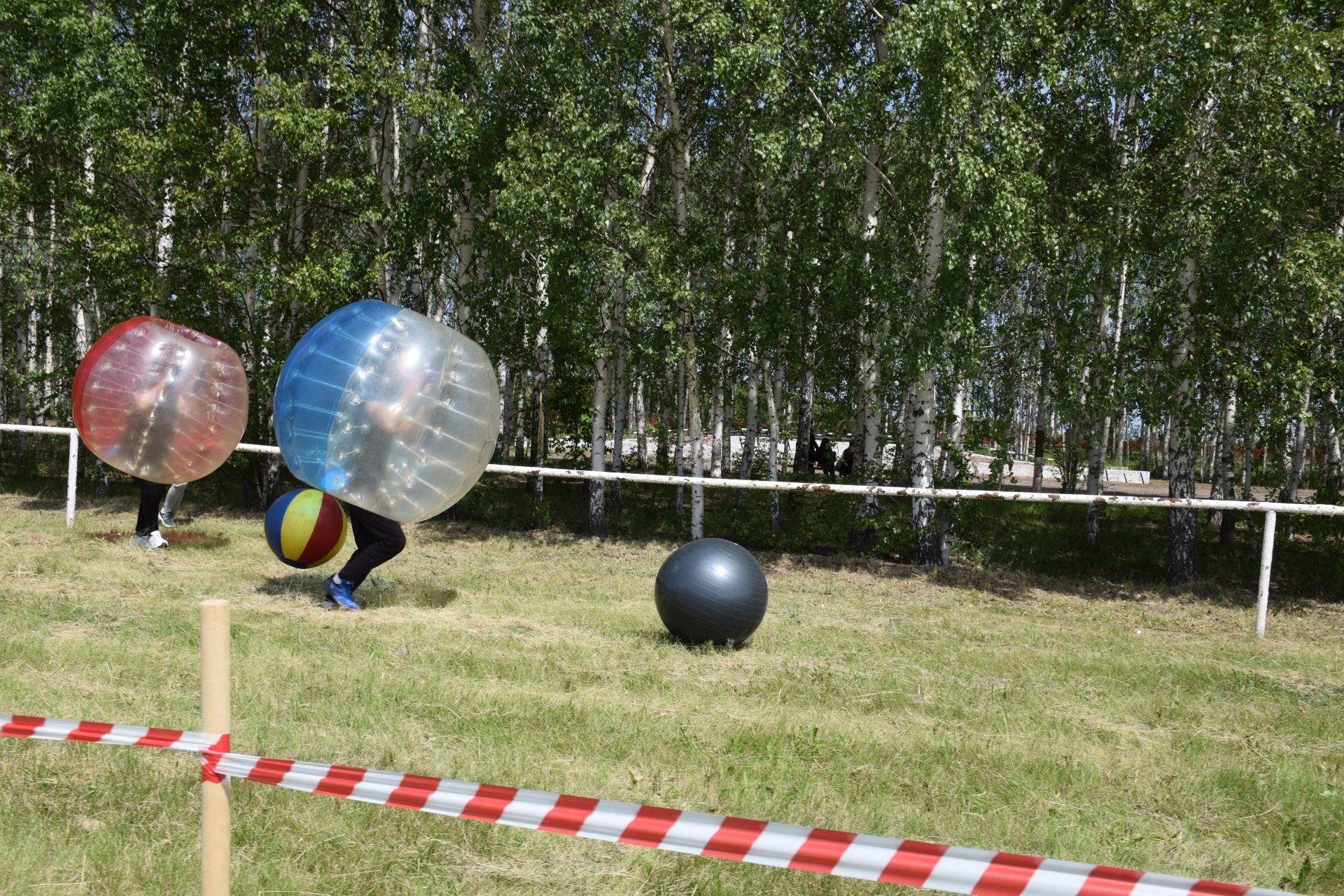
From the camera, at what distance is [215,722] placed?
10.5 ft

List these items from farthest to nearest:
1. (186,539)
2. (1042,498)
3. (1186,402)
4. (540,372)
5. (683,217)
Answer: (540,372) → (683,217) → (1186,402) → (186,539) → (1042,498)

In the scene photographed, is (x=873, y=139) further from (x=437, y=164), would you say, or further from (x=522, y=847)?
(x=522, y=847)

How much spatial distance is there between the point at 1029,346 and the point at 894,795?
13.7 metres

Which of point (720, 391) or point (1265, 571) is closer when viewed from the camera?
point (1265, 571)

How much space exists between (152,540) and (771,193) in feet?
40.3

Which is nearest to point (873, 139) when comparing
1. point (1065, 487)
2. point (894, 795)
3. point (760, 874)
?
point (894, 795)

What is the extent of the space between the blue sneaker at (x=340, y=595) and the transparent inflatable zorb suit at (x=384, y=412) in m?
1.41

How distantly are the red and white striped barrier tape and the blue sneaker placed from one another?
6.67 metres

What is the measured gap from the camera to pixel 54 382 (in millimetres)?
22656

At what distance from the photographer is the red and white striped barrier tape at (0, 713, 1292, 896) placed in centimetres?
230

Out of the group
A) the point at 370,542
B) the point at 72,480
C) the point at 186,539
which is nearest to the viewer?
the point at 370,542

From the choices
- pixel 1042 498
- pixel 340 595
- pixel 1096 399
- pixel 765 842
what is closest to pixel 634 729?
pixel 765 842

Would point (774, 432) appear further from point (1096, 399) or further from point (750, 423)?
point (1096, 399)

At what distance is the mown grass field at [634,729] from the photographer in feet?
14.5
